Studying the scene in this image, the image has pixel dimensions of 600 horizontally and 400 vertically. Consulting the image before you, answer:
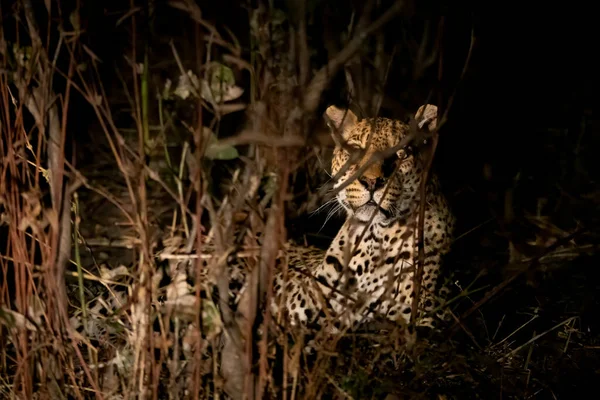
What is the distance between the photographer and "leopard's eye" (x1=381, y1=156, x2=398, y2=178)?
3.75 meters

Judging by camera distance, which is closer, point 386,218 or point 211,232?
point 211,232

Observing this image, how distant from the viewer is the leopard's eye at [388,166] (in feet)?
12.3

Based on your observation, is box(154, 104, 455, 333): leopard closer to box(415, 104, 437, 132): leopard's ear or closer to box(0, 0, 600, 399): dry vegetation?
box(415, 104, 437, 132): leopard's ear

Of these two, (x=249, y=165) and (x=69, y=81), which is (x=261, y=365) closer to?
(x=249, y=165)

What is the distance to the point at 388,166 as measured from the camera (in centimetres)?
380

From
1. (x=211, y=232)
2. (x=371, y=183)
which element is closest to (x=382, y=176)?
(x=371, y=183)

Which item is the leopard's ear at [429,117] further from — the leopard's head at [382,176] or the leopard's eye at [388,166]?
the leopard's eye at [388,166]

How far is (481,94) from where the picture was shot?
6.02 meters

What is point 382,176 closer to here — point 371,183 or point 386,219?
point 371,183

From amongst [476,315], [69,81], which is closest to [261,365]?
[69,81]

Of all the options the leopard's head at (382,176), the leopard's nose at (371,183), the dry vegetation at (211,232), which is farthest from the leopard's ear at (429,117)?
the dry vegetation at (211,232)

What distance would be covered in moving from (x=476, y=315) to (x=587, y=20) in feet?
10.1

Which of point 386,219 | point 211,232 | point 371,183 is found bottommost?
point 386,219

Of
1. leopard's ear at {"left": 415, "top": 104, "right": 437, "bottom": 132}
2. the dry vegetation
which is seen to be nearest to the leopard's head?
leopard's ear at {"left": 415, "top": 104, "right": 437, "bottom": 132}
